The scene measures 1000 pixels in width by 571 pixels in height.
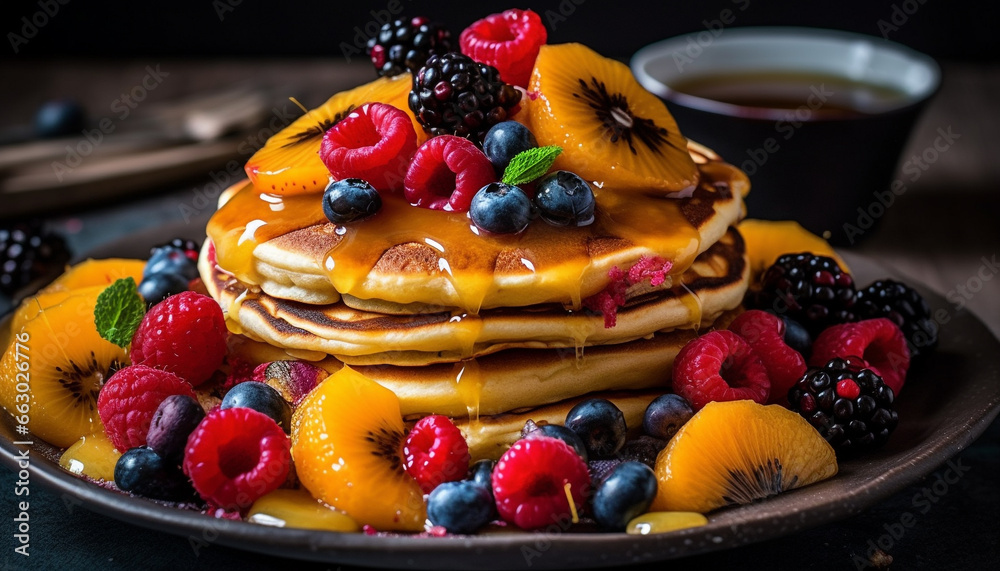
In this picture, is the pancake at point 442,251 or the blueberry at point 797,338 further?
the blueberry at point 797,338

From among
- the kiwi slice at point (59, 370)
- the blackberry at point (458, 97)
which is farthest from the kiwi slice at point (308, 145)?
the kiwi slice at point (59, 370)

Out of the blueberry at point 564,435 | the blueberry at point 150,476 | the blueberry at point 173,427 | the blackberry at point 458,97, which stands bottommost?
the blueberry at point 150,476

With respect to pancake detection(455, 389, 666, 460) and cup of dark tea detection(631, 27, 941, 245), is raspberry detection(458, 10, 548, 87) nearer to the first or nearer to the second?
pancake detection(455, 389, 666, 460)

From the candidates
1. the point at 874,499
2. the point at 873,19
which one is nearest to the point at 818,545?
the point at 874,499

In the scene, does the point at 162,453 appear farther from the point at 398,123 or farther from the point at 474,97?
the point at 474,97

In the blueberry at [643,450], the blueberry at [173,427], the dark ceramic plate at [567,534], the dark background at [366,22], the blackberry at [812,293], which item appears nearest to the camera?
the dark ceramic plate at [567,534]

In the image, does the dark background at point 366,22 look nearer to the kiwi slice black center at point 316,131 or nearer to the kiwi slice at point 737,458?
the kiwi slice black center at point 316,131

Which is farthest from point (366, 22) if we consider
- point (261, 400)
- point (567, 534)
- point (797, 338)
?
point (567, 534)

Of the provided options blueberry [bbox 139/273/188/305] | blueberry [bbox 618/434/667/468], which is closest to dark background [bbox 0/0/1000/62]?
blueberry [bbox 139/273/188/305]
